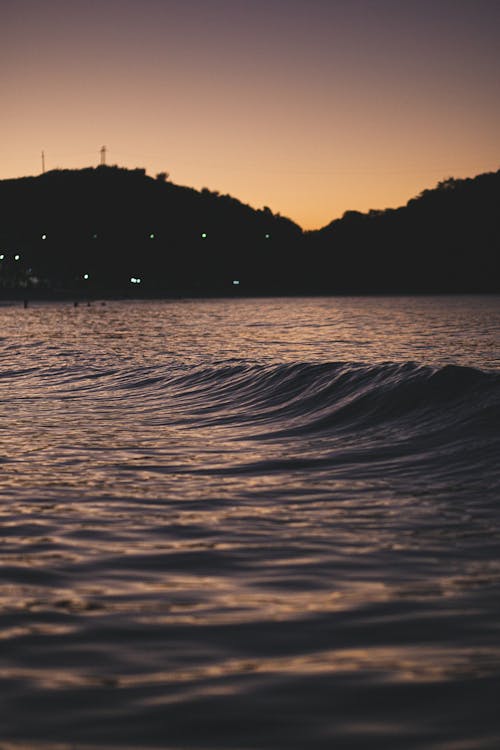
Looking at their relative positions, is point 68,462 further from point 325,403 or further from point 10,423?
point 325,403

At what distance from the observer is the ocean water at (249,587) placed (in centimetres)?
418

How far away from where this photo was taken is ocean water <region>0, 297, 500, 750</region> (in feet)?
13.7

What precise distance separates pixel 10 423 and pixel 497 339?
1561 inches

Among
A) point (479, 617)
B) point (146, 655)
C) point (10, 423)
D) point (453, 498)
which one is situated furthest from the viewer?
point (10, 423)

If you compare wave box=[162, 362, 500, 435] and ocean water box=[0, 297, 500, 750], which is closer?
ocean water box=[0, 297, 500, 750]

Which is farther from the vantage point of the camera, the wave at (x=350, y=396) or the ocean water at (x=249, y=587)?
the wave at (x=350, y=396)

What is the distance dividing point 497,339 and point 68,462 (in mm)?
42441

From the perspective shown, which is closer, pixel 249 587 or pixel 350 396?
pixel 249 587

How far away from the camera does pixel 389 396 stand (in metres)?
18.3

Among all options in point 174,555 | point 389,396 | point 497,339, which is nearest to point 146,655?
point 174,555

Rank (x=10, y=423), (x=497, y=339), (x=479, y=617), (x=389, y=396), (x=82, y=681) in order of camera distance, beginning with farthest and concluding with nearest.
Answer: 1. (x=497, y=339)
2. (x=389, y=396)
3. (x=10, y=423)
4. (x=479, y=617)
5. (x=82, y=681)

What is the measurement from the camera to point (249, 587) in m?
6.09

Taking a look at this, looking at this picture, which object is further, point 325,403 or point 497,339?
point 497,339

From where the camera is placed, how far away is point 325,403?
63.9ft
